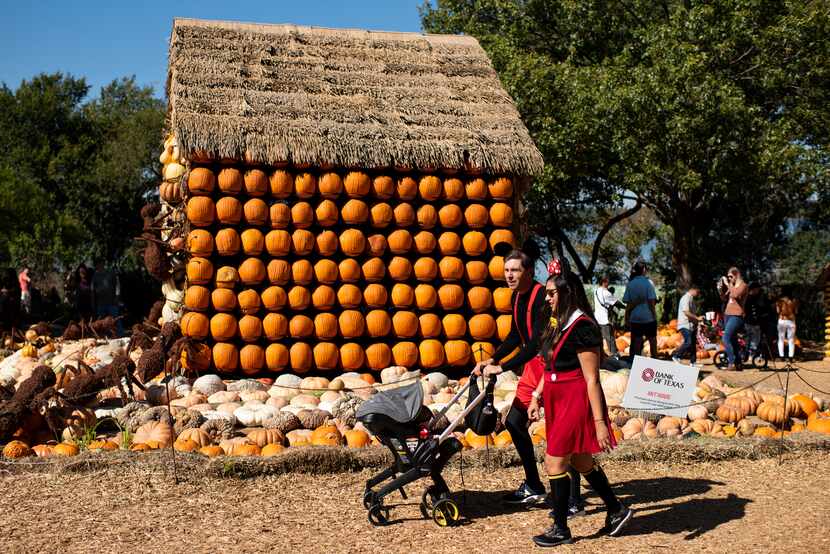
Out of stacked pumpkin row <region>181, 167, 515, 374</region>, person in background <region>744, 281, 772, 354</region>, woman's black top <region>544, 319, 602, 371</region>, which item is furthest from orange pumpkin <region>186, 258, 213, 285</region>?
person in background <region>744, 281, 772, 354</region>

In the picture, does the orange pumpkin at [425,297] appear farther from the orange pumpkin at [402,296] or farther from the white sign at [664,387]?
the white sign at [664,387]

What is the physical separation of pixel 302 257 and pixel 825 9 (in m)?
16.4

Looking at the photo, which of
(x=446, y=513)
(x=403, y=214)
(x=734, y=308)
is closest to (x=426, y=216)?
(x=403, y=214)

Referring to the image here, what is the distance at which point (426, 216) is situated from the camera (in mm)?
13859

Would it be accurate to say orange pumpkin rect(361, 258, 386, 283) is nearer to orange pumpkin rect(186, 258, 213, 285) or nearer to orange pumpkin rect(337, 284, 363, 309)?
orange pumpkin rect(337, 284, 363, 309)

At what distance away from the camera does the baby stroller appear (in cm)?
664

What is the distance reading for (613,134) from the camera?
21734mm

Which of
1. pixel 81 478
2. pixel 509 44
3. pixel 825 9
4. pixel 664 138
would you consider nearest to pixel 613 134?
pixel 664 138

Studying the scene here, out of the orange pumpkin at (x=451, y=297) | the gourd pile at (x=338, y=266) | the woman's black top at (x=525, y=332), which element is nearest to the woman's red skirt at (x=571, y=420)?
the woman's black top at (x=525, y=332)

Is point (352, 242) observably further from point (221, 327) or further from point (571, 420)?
point (571, 420)

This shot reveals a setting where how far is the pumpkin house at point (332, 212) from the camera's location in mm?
12992

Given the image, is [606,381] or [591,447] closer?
[591,447]

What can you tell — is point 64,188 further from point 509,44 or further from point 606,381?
point 606,381

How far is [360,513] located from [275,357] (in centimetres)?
610
